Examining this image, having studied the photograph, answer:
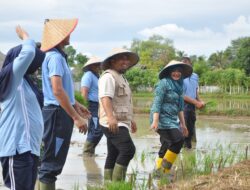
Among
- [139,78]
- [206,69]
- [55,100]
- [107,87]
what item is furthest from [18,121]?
[206,69]

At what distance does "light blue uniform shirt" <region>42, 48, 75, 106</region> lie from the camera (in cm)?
488

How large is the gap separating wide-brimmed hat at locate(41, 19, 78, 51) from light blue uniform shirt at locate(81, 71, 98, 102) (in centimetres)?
380

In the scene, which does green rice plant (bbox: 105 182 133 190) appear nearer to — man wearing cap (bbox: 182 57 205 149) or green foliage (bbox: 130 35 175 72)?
man wearing cap (bbox: 182 57 205 149)

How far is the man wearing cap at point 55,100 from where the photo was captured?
16.0ft

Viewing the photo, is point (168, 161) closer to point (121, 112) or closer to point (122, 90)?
point (121, 112)

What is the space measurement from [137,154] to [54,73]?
14.2ft

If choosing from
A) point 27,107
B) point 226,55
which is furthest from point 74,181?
point 226,55

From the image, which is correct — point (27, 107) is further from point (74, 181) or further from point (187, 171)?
point (187, 171)

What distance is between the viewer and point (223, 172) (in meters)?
5.87

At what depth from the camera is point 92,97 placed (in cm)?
888

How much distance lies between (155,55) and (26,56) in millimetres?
86679

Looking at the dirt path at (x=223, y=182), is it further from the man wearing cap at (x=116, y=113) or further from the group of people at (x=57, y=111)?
the group of people at (x=57, y=111)

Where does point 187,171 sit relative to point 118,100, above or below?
below

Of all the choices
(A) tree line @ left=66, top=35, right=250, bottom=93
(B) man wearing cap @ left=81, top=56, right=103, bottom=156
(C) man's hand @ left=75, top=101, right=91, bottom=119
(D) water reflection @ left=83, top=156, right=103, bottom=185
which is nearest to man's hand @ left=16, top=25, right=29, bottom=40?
(C) man's hand @ left=75, top=101, right=91, bottom=119
